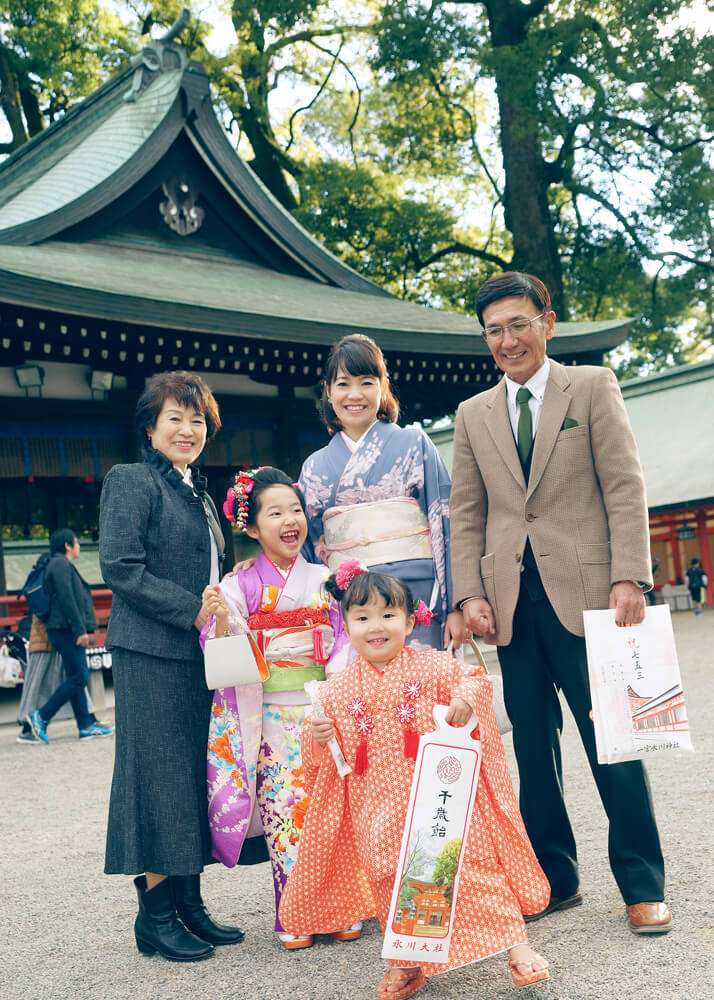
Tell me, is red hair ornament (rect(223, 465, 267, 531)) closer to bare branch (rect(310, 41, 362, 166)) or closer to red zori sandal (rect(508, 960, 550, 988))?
red zori sandal (rect(508, 960, 550, 988))

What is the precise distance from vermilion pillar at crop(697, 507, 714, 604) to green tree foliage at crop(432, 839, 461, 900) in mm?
14626

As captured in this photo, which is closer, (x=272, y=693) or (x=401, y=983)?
(x=401, y=983)

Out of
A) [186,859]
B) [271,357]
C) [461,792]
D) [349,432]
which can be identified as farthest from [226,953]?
[271,357]

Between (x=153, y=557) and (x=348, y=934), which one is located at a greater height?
(x=153, y=557)

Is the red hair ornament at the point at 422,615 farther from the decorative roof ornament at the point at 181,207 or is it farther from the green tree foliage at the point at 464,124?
the green tree foliage at the point at 464,124

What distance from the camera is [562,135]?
15648mm

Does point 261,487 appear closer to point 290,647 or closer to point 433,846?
point 290,647

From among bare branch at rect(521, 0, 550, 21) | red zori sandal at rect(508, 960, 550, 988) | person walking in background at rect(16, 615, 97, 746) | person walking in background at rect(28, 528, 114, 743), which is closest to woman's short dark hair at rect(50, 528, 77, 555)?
person walking in background at rect(28, 528, 114, 743)

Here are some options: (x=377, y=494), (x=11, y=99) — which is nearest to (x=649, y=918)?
(x=377, y=494)

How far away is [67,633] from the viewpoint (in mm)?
6691

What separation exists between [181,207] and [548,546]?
8786 millimetres

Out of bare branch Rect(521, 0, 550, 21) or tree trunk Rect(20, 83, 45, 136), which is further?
tree trunk Rect(20, 83, 45, 136)

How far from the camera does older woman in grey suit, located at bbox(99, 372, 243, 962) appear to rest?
251cm

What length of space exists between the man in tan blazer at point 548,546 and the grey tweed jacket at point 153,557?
0.74m
